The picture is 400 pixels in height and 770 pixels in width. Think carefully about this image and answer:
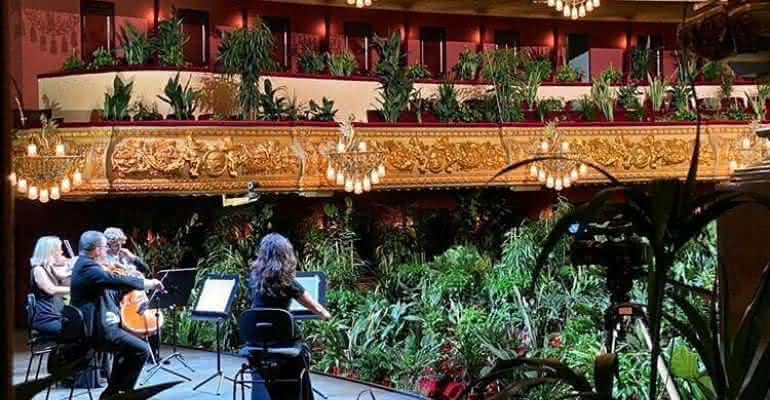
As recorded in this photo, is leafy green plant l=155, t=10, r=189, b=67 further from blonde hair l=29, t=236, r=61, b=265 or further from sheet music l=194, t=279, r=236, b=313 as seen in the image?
sheet music l=194, t=279, r=236, b=313

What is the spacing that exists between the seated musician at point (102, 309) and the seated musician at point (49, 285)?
0.83m

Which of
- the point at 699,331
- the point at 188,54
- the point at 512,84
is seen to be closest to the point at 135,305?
the point at 699,331

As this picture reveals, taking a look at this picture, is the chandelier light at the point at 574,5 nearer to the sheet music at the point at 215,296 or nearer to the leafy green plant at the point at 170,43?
the leafy green plant at the point at 170,43

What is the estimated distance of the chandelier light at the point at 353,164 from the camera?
1390cm

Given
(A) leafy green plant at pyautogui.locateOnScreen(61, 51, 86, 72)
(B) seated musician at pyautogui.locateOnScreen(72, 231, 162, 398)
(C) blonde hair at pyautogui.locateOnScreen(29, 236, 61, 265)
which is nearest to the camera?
(B) seated musician at pyautogui.locateOnScreen(72, 231, 162, 398)

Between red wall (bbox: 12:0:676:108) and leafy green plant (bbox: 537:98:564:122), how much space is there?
4622 millimetres

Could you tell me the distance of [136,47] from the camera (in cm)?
1466

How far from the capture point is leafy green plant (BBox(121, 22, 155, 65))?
1459cm

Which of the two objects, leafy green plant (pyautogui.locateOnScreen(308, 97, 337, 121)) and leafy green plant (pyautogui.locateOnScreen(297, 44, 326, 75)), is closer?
leafy green plant (pyautogui.locateOnScreen(308, 97, 337, 121))

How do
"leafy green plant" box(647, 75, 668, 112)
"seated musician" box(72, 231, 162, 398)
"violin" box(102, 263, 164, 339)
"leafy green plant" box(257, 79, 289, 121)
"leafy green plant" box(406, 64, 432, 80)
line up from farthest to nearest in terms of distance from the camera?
1. "leafy green plant" box(406, 64, 432, 80)
2. "leafy green plant" box(647, 75, 668, 112)
3. "leafy green plant" box(257, 79, 289, 121)
4. "violin" box(102, 263, 164, 339)
5. "seated musician" box(72, 231, 162, 398)

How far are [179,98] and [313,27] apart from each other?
6.60 meters

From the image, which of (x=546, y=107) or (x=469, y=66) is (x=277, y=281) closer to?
(x=546, y=107)

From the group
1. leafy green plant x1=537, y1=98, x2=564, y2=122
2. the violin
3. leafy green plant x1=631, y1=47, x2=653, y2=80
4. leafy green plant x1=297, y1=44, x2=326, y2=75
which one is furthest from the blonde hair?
leafy green plant x1=631, y1=47, x2=653, y2=80

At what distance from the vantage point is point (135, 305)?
8625mm
